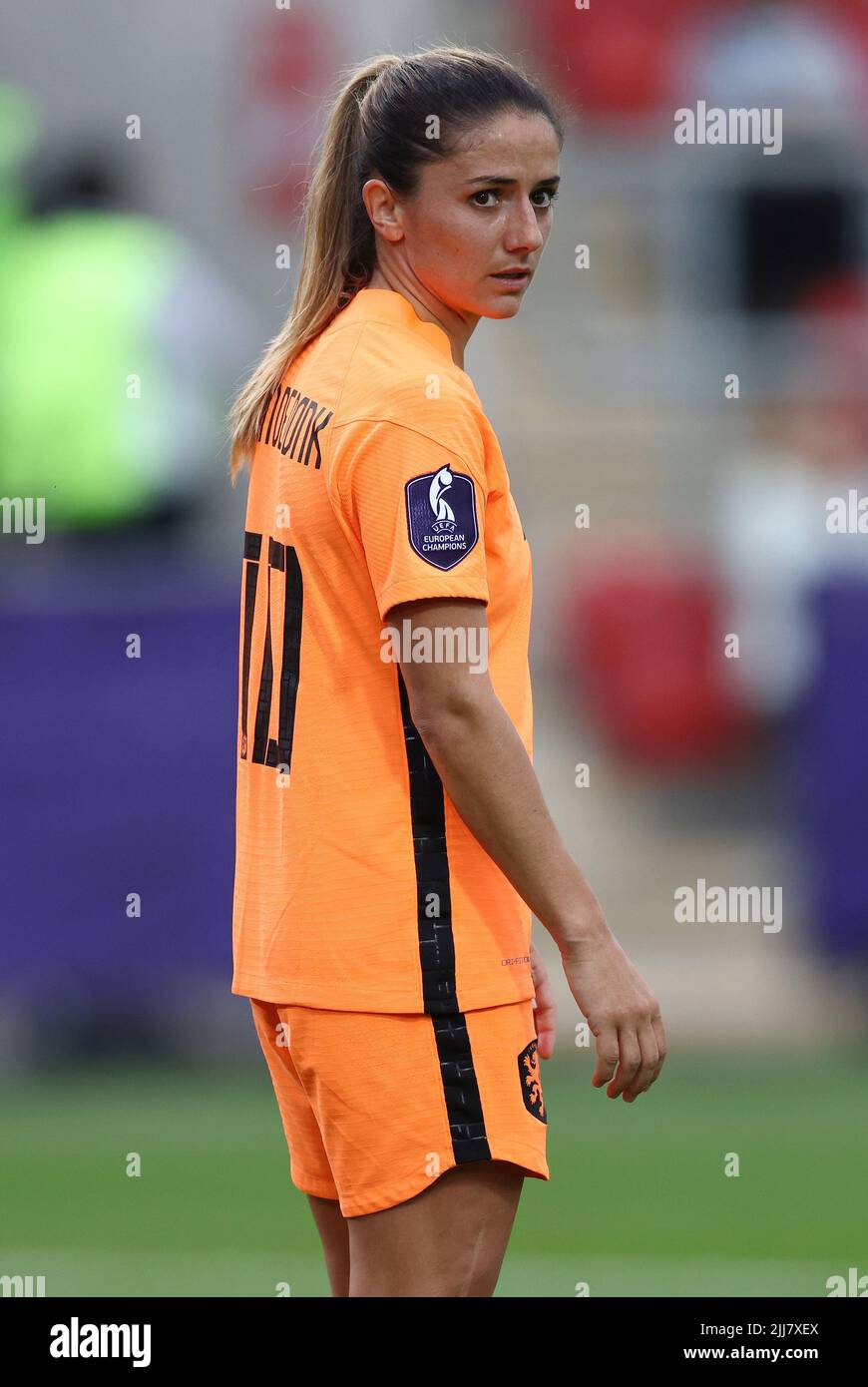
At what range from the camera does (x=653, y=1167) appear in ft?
19.9

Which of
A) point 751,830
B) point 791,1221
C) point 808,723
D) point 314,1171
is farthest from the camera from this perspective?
point 751,830

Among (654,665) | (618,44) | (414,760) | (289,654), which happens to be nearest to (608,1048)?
(414,760)

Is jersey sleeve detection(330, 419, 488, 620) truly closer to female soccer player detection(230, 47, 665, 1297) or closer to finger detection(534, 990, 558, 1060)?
female soccer player detection(230, 47, 665, 1297)

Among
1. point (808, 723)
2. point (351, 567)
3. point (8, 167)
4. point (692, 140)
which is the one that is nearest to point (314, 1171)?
point (351, 567)

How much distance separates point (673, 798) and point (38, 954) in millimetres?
3544

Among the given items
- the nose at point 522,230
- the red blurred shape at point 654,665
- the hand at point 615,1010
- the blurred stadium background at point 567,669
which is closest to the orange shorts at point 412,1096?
the hand at point 615,1010

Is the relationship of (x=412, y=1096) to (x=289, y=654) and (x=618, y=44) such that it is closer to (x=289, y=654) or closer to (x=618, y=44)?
(x=289, y=654)

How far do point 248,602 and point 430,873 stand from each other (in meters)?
0.48

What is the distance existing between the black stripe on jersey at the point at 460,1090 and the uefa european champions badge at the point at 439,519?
562 mm

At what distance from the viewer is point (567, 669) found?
9.44 m

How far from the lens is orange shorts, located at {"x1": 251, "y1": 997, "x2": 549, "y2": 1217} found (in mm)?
2529

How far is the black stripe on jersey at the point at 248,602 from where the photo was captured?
278 centimetres

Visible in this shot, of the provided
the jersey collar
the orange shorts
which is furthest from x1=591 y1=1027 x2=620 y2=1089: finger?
the jersey collar

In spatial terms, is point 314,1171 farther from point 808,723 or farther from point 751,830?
point 751,830
